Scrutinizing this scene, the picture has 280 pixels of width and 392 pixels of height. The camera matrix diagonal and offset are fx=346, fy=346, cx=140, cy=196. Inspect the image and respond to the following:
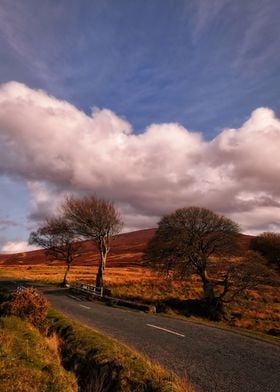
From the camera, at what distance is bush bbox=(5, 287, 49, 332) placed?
16.2m

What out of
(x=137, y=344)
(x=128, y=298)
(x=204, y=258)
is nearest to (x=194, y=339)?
(x=137, y=344)

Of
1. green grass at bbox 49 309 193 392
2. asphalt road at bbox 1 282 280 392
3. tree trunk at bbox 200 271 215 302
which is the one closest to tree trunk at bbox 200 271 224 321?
tree trunk at bbox 200 271 215 302

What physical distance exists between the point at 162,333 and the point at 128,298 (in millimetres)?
18504

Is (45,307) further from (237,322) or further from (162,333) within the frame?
(237,322)

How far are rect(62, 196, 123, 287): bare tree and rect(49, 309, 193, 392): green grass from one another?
87.0 ft

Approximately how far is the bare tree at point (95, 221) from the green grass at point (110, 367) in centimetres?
2651

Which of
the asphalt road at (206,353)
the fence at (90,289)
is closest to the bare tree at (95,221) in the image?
the fence at (90,289)

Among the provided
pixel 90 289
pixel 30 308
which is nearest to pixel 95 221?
pixel 90 289

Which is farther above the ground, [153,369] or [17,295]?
[17,295]

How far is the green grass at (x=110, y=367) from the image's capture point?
27.8ft

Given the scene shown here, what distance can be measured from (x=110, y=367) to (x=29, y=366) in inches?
88.8

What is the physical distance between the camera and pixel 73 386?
356 inches

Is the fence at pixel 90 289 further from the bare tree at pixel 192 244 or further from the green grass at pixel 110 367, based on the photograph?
the green grass at pixel 110 367

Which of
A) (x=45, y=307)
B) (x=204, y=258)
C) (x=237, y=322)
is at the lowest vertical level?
(x=237, y=322)
